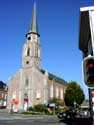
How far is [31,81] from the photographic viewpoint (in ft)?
234

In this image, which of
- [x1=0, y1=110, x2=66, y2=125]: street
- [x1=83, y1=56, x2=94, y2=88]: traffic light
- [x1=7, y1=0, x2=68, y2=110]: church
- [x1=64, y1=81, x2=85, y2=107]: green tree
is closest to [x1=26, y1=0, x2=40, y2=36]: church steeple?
[x1=7, y1=0, x2=68, y2=110]: church

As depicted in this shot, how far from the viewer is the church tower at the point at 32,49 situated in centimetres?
7288

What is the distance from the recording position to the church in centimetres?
6944

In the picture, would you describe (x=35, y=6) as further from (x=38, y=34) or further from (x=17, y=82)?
(x=17, y=82)

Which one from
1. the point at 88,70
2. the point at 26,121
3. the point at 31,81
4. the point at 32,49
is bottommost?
the point at 26,121

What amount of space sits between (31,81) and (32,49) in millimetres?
10370

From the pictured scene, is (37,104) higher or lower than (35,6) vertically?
lower

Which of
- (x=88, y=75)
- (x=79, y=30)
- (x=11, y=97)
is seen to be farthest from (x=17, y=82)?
(x=88, y=75)

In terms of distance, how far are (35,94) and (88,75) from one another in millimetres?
64926

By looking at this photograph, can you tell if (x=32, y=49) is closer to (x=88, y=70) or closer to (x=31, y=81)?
(x=31, y=81)

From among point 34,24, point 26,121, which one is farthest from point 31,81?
point 26,121

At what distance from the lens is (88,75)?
568 cm

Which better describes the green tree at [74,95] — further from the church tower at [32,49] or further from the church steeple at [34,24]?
the church steeple at [34,24]

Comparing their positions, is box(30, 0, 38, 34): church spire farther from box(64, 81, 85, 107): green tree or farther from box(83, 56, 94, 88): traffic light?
box(83, 56, 94, 88): traffic light
